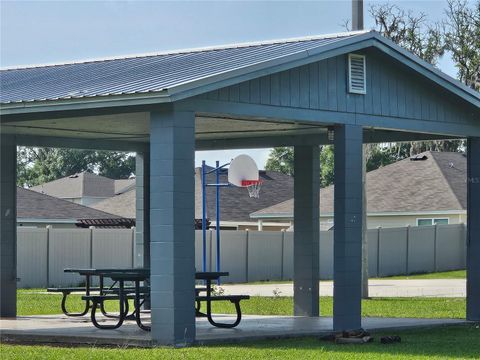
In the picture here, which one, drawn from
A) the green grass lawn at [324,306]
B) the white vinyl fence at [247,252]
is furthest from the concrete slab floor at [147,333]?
the white vinyl fence at [247,252]

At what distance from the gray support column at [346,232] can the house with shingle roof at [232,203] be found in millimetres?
32857

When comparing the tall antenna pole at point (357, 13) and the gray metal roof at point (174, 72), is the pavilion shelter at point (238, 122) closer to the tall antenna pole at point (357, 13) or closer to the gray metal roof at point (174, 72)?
the gray metal roof at point (174, 72)

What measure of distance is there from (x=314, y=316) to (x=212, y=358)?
842cm

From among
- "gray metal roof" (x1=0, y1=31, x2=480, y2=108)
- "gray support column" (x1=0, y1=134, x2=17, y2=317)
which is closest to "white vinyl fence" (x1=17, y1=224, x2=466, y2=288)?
"gray support column" (x1=0, y1=134, x2=17, y2=317)

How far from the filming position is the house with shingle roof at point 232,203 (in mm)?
54531

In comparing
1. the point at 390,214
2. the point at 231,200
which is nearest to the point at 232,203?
the point at 231,200

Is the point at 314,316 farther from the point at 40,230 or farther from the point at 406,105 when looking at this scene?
the point at 40,230

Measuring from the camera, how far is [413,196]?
174ft

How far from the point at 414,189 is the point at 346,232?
34.3m

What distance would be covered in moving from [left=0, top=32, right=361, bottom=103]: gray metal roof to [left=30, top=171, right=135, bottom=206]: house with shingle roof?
49054mm

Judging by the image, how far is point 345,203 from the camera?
19.5 metres

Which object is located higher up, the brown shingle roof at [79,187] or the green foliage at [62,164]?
the green foliage at [62,164]

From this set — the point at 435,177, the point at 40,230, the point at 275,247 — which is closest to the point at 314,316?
the point at 40,230

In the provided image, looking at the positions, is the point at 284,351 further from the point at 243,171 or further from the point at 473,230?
the point at 243,171
